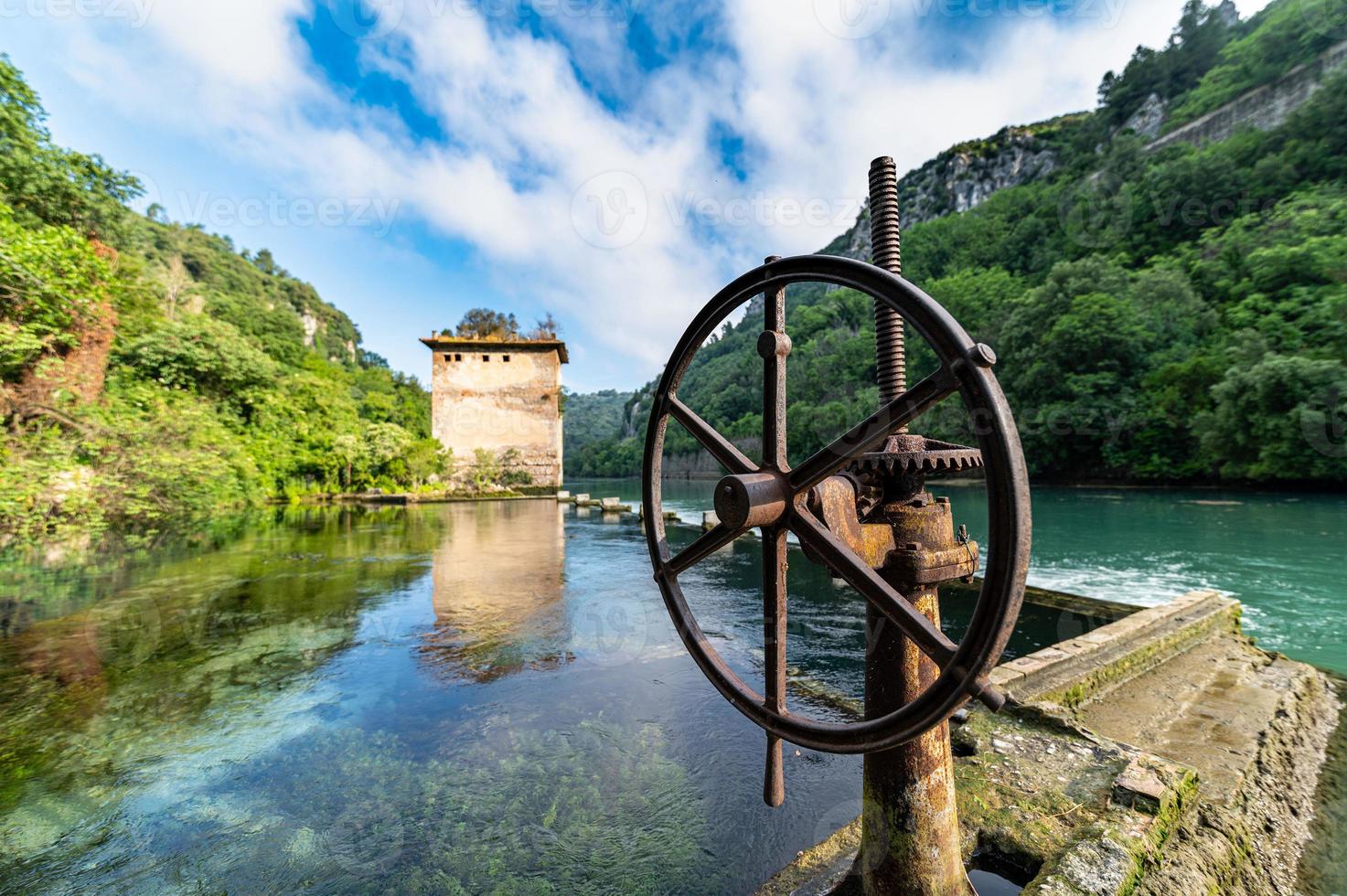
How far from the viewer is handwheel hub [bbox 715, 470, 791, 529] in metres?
1.28

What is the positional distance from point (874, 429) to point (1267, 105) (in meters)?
58.0

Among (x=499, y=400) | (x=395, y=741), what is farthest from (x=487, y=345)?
(x=395, y=741)

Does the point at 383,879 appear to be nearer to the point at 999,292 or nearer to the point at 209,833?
the point at 209,833

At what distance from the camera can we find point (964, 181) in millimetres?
74125

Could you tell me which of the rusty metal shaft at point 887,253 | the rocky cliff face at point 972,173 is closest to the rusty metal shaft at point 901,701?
the rusty metal shaft at point 887,253

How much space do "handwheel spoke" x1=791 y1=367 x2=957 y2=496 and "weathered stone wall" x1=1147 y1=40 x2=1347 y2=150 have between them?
51.4 metres

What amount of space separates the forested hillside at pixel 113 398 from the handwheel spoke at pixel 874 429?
28.5 feet

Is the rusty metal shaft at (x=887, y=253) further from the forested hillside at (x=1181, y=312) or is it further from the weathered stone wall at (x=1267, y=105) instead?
the weathered stone wall at (x=1267, y=105)

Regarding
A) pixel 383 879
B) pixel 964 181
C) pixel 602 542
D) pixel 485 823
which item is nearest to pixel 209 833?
pixel 383 879

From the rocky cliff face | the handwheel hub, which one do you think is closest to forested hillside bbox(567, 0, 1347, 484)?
the rocky cliff face

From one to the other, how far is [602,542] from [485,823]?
8293mm

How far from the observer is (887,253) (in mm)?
1490

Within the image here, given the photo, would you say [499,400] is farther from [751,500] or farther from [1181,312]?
[1181,312]

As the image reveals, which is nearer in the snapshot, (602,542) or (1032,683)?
(1032,683)
